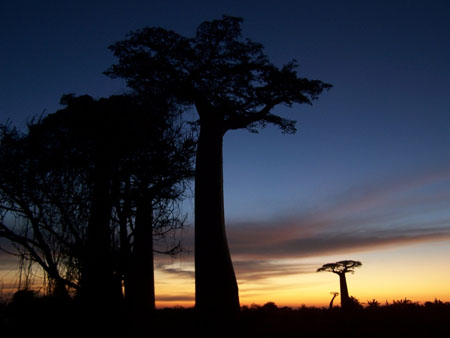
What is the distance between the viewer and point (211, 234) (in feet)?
30.9

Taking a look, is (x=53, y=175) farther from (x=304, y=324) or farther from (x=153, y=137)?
(x=304, y=324)

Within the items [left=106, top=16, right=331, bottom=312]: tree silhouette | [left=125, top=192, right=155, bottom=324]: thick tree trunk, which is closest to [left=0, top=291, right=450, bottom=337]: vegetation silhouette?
[left=125, top=192, right=155, bottom=324]: thick tree trunk

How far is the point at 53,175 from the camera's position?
5.21m

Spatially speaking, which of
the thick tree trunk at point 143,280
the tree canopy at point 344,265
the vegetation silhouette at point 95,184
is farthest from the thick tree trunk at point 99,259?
the tree canopy at point 344,265

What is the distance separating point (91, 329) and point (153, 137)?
3.39m

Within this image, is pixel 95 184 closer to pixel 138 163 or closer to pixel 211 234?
pixel 138 163

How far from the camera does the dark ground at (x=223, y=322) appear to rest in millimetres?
4625

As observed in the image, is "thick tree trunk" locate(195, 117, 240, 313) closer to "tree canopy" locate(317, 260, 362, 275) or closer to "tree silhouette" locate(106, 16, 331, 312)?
"tree silhouette" locate(106, 16, 331, 312)

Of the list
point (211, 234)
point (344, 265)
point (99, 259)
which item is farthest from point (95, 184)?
point (344, 265)

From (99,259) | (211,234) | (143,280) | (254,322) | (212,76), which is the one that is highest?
(212,76)

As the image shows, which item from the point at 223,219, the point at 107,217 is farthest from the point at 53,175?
the point at 223,219

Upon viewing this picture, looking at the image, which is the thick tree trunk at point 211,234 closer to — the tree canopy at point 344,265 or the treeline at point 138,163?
the treeline at point 138,163

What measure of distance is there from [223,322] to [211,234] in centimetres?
210

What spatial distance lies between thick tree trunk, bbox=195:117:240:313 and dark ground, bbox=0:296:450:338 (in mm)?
431
